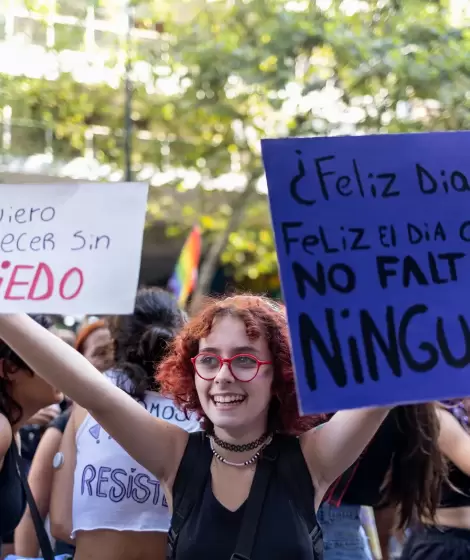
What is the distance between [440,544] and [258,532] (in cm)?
129

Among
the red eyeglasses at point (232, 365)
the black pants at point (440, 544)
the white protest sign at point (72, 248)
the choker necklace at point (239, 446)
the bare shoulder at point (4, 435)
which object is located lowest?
the black pants at point (440, 544)

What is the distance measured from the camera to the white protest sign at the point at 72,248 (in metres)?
1.96

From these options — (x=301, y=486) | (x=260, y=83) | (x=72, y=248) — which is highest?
(x=260, y=83)

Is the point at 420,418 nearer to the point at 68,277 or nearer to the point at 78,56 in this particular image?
the point at 68,277

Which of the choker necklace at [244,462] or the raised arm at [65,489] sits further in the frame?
the raised arm at [65,489]

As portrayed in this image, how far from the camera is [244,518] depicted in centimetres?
212

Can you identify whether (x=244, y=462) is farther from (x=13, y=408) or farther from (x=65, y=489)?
(x=65, y=489)

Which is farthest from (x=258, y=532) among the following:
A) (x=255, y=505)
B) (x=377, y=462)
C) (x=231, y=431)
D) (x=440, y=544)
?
(x=440, y=544)

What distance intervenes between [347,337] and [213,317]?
607 millimetres

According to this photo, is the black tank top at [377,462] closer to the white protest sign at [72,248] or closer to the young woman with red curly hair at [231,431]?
the young woman with red curly hair at [231,431]

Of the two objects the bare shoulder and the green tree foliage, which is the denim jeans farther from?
the green tree foliage

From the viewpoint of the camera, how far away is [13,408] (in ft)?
8.52

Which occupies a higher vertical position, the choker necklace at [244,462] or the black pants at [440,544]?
the choker necklace at [244,462]

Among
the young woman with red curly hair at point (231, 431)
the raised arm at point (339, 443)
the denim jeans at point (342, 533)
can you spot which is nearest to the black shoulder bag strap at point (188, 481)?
the young woman with red curly hair at point (231, 431)
